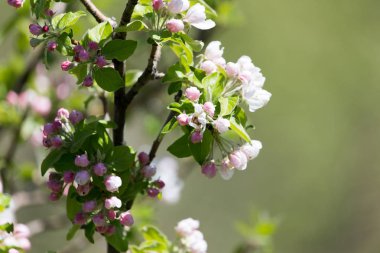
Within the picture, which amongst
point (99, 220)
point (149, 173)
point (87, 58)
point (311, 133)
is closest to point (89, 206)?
point (99, 220)

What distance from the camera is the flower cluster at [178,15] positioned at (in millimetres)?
1145

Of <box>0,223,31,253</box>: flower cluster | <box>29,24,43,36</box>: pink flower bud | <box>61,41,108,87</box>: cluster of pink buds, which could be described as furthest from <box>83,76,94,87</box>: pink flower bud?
<box>0,223,31,253</box>: flower cluster

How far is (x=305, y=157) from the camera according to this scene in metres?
6.01

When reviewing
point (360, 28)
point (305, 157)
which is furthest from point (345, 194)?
point (360, 28)

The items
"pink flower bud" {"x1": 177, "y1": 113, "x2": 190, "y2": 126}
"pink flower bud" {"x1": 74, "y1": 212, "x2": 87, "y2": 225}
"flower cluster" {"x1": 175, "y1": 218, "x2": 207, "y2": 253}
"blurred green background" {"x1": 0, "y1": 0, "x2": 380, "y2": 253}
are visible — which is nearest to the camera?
"pink flower bud" {"x1": 177, "y1": 113, "x2": 190, "y2": 126}

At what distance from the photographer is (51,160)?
3.81 ft

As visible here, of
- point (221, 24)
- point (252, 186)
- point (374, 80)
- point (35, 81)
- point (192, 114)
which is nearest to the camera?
point (192, 114)

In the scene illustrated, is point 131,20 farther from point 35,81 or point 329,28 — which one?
point 329,28

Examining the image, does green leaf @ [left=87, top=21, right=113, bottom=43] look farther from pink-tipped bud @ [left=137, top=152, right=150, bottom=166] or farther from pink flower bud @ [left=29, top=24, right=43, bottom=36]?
pink-tipped bud @ [left=137, top=152, right=150, bottom=166]

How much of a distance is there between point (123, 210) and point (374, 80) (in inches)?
211

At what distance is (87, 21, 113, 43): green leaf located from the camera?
1154 millimetres

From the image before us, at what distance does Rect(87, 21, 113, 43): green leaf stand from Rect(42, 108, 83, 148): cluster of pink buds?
136 mm

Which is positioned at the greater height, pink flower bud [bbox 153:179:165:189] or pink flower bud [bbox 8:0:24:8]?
pink flower bud [bbox 8:0:24:8]

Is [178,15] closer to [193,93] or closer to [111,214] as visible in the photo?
[193,93]
